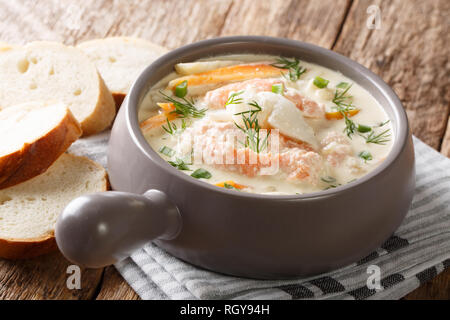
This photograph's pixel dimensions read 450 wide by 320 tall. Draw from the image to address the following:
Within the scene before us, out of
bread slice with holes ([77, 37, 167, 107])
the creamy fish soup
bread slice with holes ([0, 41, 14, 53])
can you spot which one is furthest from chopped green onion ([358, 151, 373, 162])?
bread slice with holes ([0, 41, 14, 53])

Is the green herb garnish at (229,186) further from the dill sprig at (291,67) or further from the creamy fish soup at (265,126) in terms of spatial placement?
the dill sprig at (291,67)

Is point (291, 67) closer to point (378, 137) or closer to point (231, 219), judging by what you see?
point (378, 137)

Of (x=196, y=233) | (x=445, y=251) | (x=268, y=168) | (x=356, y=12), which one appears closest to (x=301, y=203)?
(x=268, y=168)

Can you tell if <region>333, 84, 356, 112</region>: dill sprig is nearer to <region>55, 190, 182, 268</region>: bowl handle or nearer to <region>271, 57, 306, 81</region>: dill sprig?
<region>271, 57, 306, 81</region>: dill sprig

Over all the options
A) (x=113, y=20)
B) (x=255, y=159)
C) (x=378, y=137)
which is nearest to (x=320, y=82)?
(x=378, y=137)

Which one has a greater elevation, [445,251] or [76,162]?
[445,251]

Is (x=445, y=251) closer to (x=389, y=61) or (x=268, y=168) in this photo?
(x=268, y=168)

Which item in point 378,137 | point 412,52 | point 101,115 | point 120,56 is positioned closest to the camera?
point 378,137
